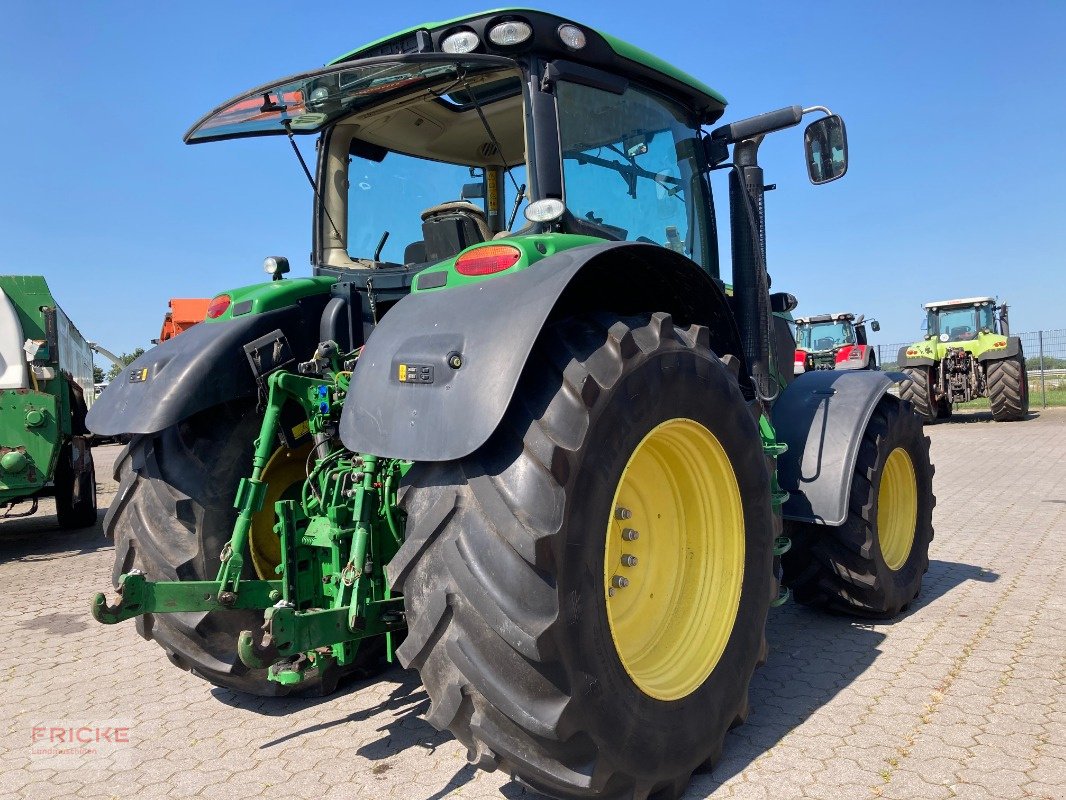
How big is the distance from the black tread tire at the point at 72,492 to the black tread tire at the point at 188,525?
5740mm

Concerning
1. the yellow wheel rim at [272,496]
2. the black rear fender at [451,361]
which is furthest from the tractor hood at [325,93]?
the yellow wheel rim at [272,496]

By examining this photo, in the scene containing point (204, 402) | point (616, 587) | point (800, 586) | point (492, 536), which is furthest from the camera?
point (800, 586)

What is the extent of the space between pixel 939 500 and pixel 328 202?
6881mm

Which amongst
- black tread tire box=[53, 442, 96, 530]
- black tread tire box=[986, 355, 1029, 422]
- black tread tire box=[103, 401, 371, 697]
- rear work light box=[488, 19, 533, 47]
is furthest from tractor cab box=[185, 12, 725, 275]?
black tread tire box=[986, 355, 1029, 422]

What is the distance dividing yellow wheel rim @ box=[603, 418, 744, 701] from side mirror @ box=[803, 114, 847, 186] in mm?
1586

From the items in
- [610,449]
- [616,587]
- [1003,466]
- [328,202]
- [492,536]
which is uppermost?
[328,202]

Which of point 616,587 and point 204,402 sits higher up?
point 204,402

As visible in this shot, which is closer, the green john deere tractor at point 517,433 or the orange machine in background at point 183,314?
the green john deere tractor at point 517,433

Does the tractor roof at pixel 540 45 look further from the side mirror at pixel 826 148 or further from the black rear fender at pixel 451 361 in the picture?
the black rear fender at pixel 451 361

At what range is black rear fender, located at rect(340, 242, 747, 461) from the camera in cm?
201

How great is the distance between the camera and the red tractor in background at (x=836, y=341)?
19.5 m

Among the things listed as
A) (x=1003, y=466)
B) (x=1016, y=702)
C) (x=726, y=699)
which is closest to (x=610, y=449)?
(x=726, y=699)

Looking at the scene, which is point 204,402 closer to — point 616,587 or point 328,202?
point 328,202

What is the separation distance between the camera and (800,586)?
4.15 m
